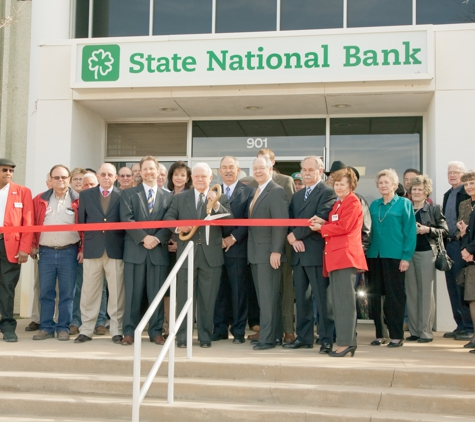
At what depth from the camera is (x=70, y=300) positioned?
7.89 meters

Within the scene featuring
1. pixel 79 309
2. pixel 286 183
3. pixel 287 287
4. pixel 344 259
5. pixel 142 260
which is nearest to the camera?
pixel 344 259

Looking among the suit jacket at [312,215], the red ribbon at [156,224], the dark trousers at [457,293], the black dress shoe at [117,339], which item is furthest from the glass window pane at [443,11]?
the black dress shoe at [117,339]

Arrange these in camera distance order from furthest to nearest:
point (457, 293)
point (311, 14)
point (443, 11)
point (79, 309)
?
point (311, 14) < point (443, 11) < point (79, 309) < point (457, 293)

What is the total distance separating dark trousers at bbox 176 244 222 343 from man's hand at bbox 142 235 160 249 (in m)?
0.44

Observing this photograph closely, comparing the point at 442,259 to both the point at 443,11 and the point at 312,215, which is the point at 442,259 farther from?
the point at 443,11

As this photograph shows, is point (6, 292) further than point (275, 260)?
Yes

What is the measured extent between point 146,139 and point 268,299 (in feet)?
19.0

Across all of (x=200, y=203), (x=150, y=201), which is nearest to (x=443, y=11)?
(x=200, y=203)

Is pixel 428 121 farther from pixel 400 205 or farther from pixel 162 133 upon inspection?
pixel 162 133

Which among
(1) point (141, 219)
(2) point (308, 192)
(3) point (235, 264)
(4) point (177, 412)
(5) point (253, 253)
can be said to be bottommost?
(4) point (177, 412)

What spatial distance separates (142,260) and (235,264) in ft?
3.57

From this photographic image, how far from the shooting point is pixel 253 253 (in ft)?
23.6

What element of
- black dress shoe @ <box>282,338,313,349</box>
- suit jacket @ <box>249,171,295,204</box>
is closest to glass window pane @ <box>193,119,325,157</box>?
suit jacket @ <box>249,171,295,204</box>

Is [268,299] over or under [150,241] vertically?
under
